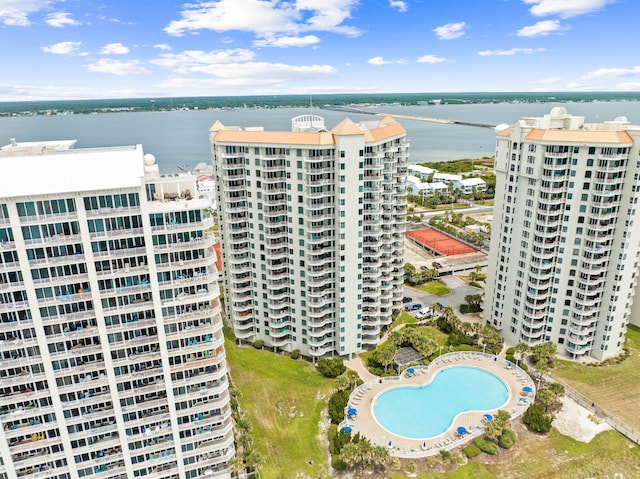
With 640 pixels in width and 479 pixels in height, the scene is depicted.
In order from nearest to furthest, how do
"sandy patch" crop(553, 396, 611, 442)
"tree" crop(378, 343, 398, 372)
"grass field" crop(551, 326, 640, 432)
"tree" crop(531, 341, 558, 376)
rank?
"sandy patch" crop(553, 396, 611, 442)
"grass field" crop(551, 326, 640, 432)
"tree" crop(531, 341, 558, 376)
"tree" crop(378, 343, 398, 372)

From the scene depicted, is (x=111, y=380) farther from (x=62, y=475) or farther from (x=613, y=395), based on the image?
(x=613, y=395)

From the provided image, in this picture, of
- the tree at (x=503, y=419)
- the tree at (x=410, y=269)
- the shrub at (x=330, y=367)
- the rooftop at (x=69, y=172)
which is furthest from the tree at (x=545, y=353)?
the rooftop at (x=69, y=172)

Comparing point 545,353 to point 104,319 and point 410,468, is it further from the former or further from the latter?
point 104,319

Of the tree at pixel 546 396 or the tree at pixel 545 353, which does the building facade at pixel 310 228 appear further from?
the tree at pixel 546 396

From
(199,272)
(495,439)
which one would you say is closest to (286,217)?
(199,272)

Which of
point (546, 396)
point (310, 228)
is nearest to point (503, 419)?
point (546, 396)

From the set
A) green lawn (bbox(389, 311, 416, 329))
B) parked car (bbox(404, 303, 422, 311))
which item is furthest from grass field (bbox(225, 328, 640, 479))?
parked car (bbox(404, 303, 422, 311))

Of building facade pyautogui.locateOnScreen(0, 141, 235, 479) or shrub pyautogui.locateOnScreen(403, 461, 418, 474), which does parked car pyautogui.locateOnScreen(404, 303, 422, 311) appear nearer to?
shrub pyautogui.locateOnScreen(403, 461, 418, 474)
